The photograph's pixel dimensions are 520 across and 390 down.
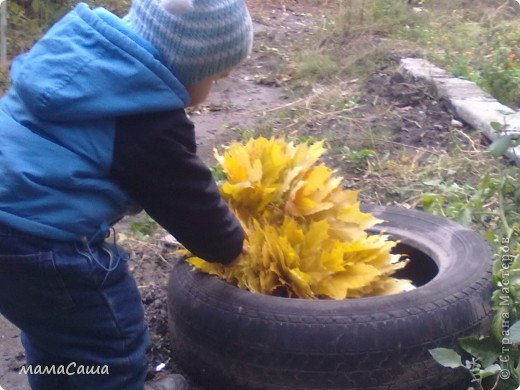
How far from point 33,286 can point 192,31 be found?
0.76 m

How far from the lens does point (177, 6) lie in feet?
6.81

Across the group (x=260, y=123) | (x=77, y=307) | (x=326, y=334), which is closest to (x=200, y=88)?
(x=77, y=307)

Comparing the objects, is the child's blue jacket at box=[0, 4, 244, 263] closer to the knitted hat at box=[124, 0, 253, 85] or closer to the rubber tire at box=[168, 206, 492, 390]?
the knitted hat at box=[124, 0, 253, 85]

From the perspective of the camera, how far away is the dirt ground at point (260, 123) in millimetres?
3068

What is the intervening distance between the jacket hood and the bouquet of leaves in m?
0.68

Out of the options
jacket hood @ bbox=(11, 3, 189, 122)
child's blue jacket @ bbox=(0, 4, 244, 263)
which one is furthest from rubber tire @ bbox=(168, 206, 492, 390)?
jacket hood @ bbox=(11, 3, 189, 122)

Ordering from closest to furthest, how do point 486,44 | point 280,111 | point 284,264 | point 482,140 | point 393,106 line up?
point 284,264 → point 482,140 → point 393,106 → point 280,111 → point 486,44

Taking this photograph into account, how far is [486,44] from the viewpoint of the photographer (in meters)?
7.13

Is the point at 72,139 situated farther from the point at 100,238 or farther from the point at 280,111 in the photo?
the point at 280,111

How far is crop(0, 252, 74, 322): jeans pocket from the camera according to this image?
2.10m

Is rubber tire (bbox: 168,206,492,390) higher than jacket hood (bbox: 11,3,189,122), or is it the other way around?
jacket hood (bbox: 11,3,189,122)

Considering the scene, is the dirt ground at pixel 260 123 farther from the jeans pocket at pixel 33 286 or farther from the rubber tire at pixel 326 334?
the jeans pocket at pixel 33 286

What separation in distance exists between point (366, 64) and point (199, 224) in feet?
14.9

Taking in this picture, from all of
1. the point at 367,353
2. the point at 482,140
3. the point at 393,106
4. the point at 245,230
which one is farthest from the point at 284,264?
the point at 393,106
